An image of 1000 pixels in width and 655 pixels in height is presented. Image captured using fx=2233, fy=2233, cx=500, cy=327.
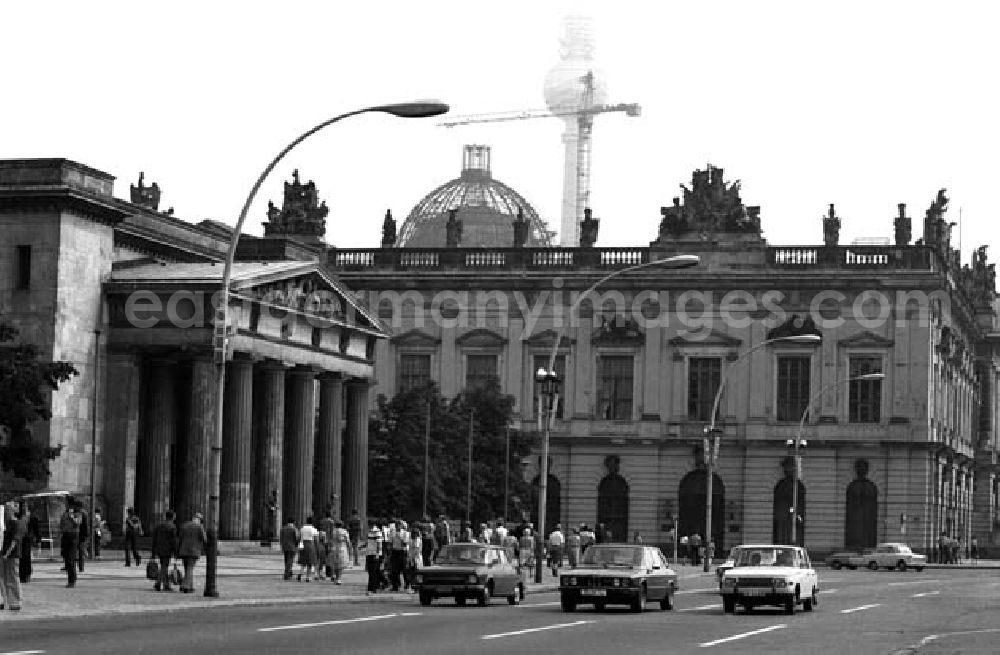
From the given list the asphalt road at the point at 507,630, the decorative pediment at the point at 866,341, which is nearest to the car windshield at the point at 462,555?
the asphalt road at the point at 507,630

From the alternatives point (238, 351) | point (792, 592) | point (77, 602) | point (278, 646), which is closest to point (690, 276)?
point (238, 351)

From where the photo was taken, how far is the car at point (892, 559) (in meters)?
102

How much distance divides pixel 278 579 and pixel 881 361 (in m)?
62.9

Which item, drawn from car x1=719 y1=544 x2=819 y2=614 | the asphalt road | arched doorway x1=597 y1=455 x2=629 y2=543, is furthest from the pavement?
arched doorway x1=597 y1=455 x2=629 y2=543

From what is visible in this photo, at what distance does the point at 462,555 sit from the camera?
161ft

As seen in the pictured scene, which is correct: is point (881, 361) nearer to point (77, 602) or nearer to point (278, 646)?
point (77, 602)

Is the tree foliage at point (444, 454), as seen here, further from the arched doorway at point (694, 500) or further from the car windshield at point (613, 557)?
Answer: the car windshield at point (613, 557)

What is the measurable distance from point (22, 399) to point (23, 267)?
37.3ft

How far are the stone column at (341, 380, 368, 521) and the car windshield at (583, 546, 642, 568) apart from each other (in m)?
42.8

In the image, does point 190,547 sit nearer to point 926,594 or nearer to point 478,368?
point 926,594

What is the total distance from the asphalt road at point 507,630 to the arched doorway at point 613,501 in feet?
212

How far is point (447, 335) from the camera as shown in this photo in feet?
394

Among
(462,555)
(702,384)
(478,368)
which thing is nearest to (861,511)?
(702,384)

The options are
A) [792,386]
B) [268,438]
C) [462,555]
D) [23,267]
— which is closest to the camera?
[462,555]
